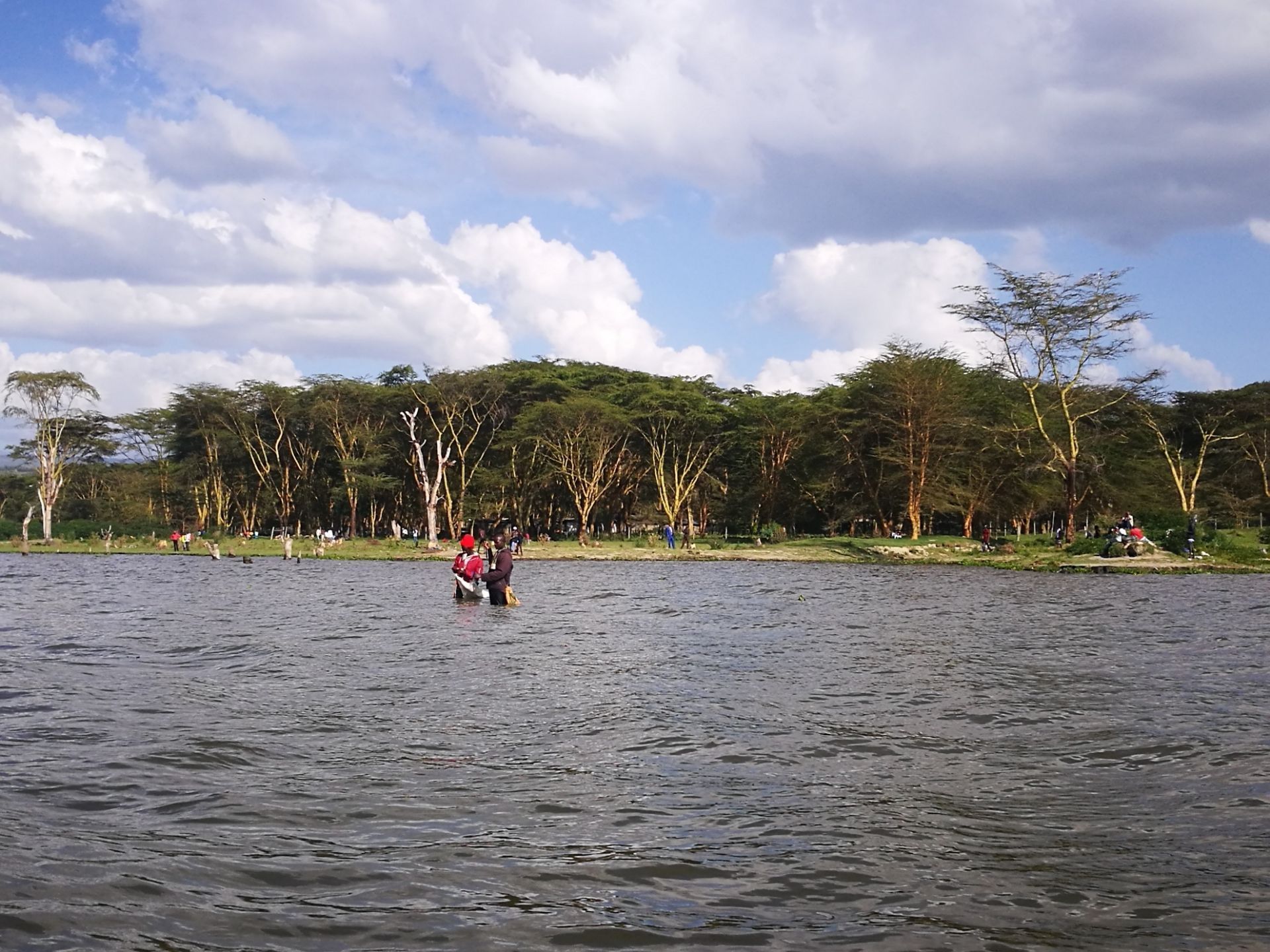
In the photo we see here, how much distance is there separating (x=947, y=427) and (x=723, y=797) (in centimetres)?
5964

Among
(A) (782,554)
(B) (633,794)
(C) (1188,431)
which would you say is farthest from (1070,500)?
(B) (633,794)

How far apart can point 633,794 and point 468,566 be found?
19.1 meters

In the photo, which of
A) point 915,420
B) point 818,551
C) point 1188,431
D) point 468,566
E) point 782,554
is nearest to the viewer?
point 468,566

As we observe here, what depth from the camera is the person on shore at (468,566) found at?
26.6m

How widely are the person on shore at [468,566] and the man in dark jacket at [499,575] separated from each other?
703mm

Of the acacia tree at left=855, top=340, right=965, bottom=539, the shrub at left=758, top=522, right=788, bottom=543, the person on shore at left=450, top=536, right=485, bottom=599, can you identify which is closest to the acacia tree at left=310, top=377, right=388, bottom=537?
the shrub at left=758, top=522, right=788, bottom=543

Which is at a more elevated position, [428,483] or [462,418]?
[462,418]

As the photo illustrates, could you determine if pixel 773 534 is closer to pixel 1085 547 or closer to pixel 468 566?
pixel 1085 547

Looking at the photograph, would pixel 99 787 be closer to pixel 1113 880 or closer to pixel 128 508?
pixel 1113 880

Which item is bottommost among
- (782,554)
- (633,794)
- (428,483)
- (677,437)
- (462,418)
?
(633,794)

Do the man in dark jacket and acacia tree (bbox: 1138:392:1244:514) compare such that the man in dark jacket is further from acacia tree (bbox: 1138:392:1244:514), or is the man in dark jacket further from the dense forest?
acacia tree (bbox: 1138:392:1244:514)

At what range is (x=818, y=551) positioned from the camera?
191 feet

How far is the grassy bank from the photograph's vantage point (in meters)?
45.0

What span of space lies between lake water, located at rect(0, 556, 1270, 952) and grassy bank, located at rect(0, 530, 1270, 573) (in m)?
29.7
